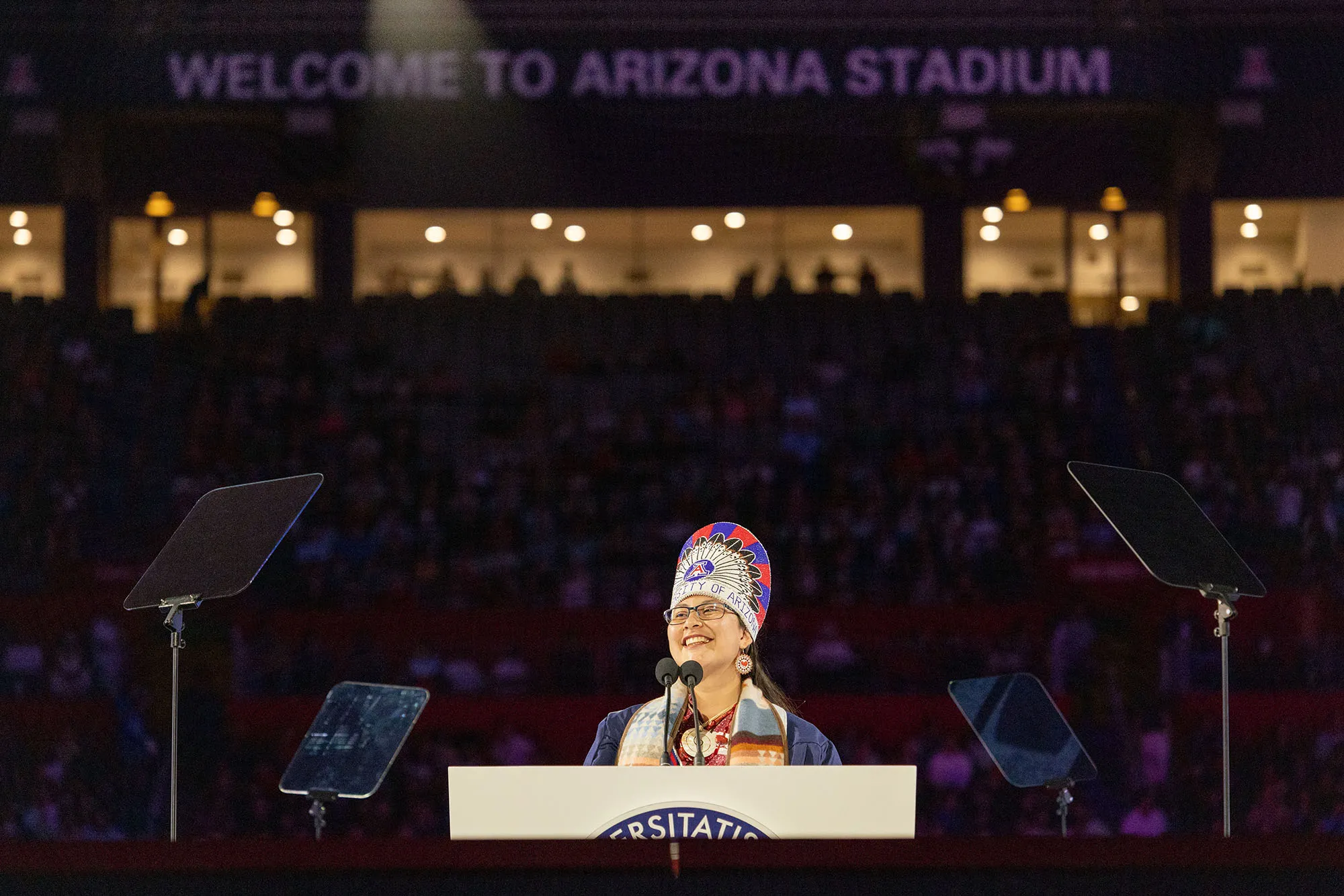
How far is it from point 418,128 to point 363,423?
5503 mm

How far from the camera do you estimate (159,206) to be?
54.4ft

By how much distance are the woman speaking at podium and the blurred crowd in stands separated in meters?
5.18

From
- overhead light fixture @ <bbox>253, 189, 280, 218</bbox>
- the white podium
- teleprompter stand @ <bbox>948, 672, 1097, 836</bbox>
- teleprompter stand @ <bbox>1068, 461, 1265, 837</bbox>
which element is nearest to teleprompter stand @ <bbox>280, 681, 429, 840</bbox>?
the white podium

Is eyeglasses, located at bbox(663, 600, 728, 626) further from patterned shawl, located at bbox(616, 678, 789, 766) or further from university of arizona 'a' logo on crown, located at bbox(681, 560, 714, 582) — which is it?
patterned shawl, located at bbox(616, 678, 789, 766)

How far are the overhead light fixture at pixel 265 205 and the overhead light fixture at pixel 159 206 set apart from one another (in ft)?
2.70

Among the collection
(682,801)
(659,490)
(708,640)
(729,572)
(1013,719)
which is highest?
(659,490)

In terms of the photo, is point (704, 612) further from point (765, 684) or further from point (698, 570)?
point (765, 684)

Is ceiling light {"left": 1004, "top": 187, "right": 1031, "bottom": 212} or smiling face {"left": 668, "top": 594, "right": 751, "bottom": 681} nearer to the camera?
smiling face {"left": 668, "top": 594, "right": 751, "bottom": 681}

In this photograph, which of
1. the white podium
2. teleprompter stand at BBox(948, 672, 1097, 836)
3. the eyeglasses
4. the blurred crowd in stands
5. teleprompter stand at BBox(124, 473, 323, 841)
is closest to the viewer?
the white podium

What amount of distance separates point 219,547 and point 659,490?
27.8ft

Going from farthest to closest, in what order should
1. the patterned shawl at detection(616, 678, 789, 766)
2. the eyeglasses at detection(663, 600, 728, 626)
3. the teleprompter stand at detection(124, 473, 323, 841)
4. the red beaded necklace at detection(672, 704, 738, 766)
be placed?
the eyeglasses at detection(663, 600, 728, 626), the red beaded necklace at detection(672, 704, 738, 766), the patterned shawl at detection(616, 678, 789, 766), the teleprompter stand at detection(124, 473, 323, 841)

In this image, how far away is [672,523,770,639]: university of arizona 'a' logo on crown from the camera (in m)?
3.65

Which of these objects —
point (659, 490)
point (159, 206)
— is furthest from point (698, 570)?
point (159, 206)

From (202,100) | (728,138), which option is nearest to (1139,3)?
(728,138)
